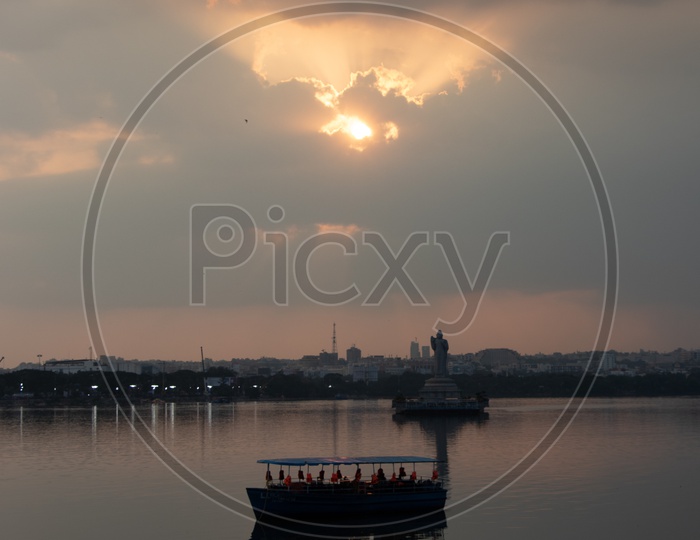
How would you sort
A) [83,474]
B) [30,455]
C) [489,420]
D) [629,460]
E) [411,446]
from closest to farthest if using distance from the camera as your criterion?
[83,474] → [629,460] → [30,455] → [411,446] → [489,420]

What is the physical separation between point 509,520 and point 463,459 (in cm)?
3143

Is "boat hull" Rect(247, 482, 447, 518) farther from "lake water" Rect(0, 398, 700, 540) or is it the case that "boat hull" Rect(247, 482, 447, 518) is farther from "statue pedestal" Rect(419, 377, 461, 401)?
"statue pedestal" Rect(419, 377, 461, 401)

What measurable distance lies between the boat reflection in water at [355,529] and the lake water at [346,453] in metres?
0.25

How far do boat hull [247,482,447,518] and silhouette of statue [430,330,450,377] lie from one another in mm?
130639

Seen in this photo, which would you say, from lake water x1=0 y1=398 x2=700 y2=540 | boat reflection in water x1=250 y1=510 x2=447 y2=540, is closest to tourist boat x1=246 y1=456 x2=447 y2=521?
boat reflection in water x1=250 y1=510 x2=447 y2=540

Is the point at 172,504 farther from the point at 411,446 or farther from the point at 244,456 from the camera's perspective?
the point at 411,446

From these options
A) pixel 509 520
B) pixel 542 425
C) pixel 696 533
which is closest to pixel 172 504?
pixel 509 520

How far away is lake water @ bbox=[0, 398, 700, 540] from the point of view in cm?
5384

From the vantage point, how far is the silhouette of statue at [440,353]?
7392 inches

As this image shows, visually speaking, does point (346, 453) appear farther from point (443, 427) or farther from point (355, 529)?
point (443, 427)

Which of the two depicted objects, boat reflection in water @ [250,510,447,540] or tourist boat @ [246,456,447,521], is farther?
tourist boat @ [246,456,447,521]

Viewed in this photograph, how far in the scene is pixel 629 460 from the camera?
8500 centimetres

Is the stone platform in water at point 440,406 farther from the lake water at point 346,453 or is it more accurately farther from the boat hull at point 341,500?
the boat hull at point 341,500

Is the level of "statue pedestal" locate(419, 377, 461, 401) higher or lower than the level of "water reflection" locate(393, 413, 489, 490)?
higher
